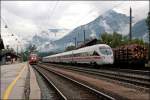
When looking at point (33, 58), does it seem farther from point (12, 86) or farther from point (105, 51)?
point (12, 86)

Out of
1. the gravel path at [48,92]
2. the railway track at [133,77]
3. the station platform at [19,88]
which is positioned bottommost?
the gravel path at [48,92]

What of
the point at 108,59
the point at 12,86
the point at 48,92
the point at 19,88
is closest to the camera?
the point at 19,88

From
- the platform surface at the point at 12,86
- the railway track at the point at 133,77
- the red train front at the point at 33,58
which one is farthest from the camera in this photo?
the red train front at the point at 33,58

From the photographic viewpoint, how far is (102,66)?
2019 inches

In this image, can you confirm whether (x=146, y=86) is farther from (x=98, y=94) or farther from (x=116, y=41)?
(x=116, y=41)

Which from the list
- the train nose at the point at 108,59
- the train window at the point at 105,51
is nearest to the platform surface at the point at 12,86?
the train nose at the point at 108,59

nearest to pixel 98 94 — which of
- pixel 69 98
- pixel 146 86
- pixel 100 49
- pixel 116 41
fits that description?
pixel 69 98

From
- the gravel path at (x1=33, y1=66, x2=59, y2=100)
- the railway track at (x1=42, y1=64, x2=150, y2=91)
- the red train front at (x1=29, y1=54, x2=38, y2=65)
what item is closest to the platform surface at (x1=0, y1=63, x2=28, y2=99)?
the gravel path at (x1=33, y1=66, x2=59, y2=100)

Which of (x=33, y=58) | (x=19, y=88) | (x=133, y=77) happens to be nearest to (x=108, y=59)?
(x=133, y=77)

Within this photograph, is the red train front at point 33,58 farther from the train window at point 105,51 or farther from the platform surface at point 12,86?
the platform surface at point 12,86

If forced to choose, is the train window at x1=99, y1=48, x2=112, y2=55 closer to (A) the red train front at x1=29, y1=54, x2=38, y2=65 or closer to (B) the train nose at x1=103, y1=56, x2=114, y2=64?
(B) the train nose at x1=103, y1=56, x2=114, y2=64

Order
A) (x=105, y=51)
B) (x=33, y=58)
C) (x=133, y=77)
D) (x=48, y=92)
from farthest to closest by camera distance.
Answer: (x=33, y=58) → (x=105, y=51) → (x=133, y=77) → (x=48, y=92)

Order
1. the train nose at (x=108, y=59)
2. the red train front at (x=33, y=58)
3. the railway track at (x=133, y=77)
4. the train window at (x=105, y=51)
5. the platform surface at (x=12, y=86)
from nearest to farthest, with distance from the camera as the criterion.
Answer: the platform surface at (x=12, y=86)
the railway track at (x=133, y=77)
the train nose at (x=108, y=59)
the train window at (x=105, y=51)
the red train front at (x=33, y=58)

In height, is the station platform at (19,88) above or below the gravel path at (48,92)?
above
